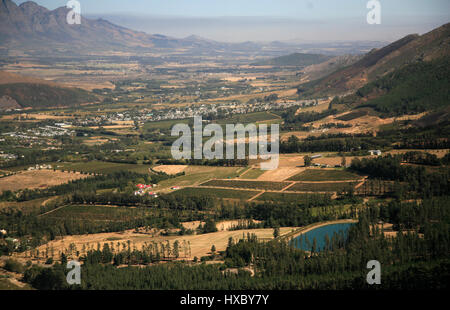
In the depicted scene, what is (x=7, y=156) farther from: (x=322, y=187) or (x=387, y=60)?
(x=387, y=60)

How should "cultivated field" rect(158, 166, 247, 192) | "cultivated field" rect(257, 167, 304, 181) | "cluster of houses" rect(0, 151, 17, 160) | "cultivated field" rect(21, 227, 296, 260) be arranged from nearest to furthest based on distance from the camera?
"cultivated field" rect(21, 227, 296, 260) < "cultivated field" rect(257, 167, 304, 181) < "cultivated field" rect(158, 166, 247, 192) < "cluster of houses" rect(0, 151, 17, 160)

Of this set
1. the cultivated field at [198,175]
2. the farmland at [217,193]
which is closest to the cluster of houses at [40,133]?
the cultivated field at [198,175]

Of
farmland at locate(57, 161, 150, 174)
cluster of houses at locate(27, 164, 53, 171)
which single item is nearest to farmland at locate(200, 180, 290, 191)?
farmland at locate(57, 161, 150, 174)

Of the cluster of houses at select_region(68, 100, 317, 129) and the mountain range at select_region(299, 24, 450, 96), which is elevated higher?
the mountain range at select_region(299, 24, 450, 96)

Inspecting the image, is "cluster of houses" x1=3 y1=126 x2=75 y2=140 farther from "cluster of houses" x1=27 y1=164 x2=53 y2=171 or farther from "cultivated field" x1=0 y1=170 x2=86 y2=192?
"cultivated field" x1=0 y1=170 x2=86 y2=192

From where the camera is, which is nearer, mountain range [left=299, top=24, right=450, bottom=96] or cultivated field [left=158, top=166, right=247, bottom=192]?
cultivated field [left=158, top=166, right=247, bottom=192]

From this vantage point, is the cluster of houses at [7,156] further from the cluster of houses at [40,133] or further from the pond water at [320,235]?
the pond water at [320,235]
